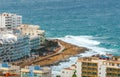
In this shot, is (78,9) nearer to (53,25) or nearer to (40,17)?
(40,17)

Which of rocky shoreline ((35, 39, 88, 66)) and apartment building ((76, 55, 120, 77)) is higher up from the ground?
apartment building ((76, 55, 120, 77))

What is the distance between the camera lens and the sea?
92625 mm

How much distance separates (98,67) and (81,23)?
63349 mm

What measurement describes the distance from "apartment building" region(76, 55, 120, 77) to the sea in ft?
44.4

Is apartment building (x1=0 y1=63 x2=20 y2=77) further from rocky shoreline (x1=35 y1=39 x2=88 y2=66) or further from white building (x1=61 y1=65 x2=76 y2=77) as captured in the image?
rocky shoreline (x1=35 y1=39 x2=88 y2=66)

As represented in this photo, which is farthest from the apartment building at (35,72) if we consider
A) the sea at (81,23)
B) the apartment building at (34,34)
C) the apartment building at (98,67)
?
the apartment building at (34,34)

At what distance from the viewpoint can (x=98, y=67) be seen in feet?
189

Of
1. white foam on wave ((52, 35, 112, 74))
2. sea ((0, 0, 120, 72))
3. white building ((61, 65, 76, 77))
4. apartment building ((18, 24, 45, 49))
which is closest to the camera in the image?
white building ((61, 65, 76, 77))

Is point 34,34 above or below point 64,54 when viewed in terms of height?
above

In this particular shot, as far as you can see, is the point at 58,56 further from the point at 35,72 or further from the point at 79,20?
the point at 79,20

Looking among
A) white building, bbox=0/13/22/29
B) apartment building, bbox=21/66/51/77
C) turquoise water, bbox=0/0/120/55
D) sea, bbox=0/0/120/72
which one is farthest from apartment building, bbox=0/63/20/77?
white building, bbox=0/13/22/29

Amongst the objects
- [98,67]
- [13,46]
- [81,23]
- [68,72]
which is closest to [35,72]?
[68,72]

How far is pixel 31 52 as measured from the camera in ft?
274

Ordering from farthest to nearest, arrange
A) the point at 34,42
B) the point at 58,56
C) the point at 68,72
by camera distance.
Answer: the point at 34,42
the point at 58,56
the point at 68,72
